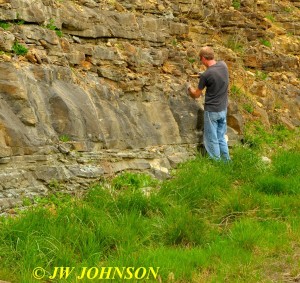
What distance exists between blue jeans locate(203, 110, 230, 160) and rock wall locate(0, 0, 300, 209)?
292 mm

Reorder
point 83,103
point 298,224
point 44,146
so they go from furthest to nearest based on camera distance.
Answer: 1. point 83,103
2. point 44,146
3. point 298,224

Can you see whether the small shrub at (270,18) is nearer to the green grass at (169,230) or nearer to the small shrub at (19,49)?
the green grass at (169,230)

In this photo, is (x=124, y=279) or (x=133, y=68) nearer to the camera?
(x=124, y=279)

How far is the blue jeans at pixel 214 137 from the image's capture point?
8078 mm

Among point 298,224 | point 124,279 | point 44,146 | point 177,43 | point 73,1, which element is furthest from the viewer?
point 177,43

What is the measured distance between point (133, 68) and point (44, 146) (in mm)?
2758

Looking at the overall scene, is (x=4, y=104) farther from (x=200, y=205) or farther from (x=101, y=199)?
(x=200, y=205)

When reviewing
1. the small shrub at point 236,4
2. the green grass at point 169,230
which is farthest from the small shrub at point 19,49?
the small shrub at point 236,4

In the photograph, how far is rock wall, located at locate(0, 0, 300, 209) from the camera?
5.97 m

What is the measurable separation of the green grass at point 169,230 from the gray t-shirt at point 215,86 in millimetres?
1617

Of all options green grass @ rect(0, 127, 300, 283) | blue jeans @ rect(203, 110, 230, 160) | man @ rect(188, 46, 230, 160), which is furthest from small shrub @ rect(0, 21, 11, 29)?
blue jeans @ rect(203, 110, 230, 160)

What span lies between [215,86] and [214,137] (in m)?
0.85

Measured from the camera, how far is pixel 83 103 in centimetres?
682

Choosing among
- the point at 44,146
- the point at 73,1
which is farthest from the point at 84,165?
the point at 73,1
